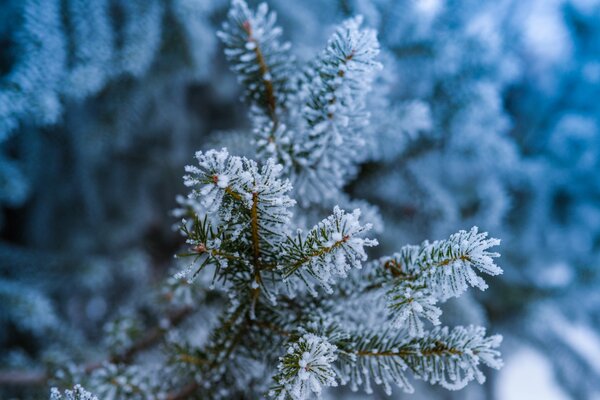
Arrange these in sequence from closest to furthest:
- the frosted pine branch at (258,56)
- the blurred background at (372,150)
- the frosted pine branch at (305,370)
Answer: the frosted pine branch at (305,370) < the frosted pine branch at (258,56) < the blurred background at (372,150)

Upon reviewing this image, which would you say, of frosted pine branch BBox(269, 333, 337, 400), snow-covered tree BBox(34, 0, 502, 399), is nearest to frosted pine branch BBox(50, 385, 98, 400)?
snow-covered tree BBox(34, 0, 502, 399)

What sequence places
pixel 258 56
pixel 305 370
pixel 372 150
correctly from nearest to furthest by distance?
pixel 305 370, pixel 258 56, pixel 372 150

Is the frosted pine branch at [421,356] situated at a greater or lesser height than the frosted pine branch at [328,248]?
lesser

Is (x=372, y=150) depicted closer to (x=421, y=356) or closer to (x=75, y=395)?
(x=421, y=356)

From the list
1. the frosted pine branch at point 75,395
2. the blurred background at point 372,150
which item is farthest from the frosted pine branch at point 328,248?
the blurred background at point 372,150

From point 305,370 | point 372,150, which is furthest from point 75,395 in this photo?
point 372,150

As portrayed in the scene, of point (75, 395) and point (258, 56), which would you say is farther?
point (258, 56)

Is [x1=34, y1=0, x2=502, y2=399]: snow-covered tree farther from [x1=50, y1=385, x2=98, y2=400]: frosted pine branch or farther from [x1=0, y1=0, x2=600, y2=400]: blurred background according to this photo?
[x1=0, y1=0, x2=600, y2=400]: blurred background

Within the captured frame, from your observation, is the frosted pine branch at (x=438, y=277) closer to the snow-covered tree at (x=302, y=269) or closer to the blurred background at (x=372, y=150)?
the snow-covered tree at (x=302, y=269)

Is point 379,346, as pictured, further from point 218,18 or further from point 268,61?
point 218,18
